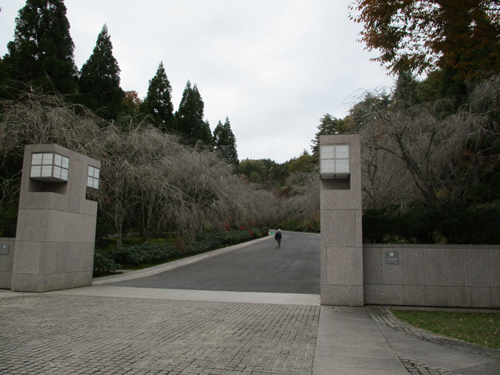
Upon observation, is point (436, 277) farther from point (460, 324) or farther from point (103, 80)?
point (103, 80)

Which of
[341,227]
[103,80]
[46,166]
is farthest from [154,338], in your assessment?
[103,80]

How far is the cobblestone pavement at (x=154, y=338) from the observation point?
4457mm

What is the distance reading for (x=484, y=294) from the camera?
29.7 ft

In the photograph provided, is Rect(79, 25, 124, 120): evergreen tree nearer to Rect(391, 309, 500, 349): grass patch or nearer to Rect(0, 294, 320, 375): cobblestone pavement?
Rect(0, 294, 320, 375): cobblestone pavement

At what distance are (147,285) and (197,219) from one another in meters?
8.71

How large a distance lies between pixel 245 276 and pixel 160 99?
2805 cm

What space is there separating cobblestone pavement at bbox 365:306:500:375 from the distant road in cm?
364

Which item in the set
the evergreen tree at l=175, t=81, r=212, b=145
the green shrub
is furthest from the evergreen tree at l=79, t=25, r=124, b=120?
the green shrub

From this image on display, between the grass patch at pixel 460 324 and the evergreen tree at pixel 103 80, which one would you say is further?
the evergreen tree at pixel 103 80

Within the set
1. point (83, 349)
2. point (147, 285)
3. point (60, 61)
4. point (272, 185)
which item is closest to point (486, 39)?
point (83, 349)

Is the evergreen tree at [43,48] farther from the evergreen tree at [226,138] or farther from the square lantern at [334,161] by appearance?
the evergreen tree at [226,138]

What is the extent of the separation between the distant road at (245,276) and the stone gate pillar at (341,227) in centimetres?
243

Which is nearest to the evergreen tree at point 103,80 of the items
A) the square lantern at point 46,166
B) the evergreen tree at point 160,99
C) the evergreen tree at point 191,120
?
the evergreen tree at point 160,99

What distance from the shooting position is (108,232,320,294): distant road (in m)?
12.5
